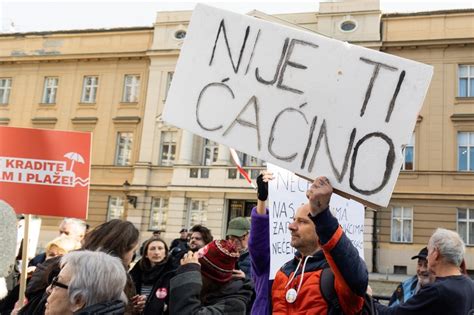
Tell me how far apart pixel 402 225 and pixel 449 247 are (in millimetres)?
18871

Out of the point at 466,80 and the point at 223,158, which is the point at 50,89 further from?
the point at 466,80

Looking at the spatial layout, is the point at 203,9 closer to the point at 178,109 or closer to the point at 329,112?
the point at 178,109

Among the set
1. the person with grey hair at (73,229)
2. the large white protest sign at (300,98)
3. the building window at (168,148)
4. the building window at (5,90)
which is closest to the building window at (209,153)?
the building window at (168,148)

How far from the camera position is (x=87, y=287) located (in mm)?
2064

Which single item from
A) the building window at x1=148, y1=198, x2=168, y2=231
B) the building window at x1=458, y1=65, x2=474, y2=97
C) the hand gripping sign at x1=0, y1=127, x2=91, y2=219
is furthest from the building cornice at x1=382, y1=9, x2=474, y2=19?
the hand gripping sign at x1=0, y1=127, x2=91, y2=219

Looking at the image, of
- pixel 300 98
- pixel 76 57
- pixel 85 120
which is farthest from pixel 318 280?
pixel 76 57

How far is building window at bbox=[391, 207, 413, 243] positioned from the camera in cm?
2045

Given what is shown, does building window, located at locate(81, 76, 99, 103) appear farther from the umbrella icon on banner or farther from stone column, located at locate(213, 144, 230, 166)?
the umbrella icon on banner

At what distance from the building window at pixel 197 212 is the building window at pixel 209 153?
2146 millimetres

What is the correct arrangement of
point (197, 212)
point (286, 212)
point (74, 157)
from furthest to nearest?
1. point (197, 212)
2. point (74, 157)
3. point (286, 212)

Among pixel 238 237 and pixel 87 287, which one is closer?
pixel 87 287

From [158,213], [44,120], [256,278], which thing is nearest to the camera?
[256,278]

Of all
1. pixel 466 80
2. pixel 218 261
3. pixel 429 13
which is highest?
pixel 429 13

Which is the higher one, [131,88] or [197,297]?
[131,88]
